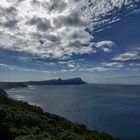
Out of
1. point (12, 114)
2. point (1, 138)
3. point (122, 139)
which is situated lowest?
point (122, 139)

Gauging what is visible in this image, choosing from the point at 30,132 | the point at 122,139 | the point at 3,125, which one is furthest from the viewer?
the point at 122,139

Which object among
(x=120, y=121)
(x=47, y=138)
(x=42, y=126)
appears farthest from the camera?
(x=120, y=121)

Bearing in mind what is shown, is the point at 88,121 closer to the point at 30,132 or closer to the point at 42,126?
the point at 42,126

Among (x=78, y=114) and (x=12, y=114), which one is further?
(x=78, y=114)

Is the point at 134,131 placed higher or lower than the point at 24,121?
lower

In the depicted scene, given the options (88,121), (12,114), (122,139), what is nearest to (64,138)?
(12,114)

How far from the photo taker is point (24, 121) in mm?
36688

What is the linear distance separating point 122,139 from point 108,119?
27008mm

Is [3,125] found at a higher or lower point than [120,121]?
higher

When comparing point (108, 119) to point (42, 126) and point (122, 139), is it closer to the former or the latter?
point (122, 139)

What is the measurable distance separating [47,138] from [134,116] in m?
77.4

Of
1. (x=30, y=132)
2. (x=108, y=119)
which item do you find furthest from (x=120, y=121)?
(x=30, y=132)

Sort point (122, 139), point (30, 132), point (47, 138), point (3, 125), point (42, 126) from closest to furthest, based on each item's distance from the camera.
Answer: point (47, 138)
point (30, 132)
point (3, 125)
point (42, 126)
point (122, 139)

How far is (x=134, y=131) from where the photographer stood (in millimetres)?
71375
